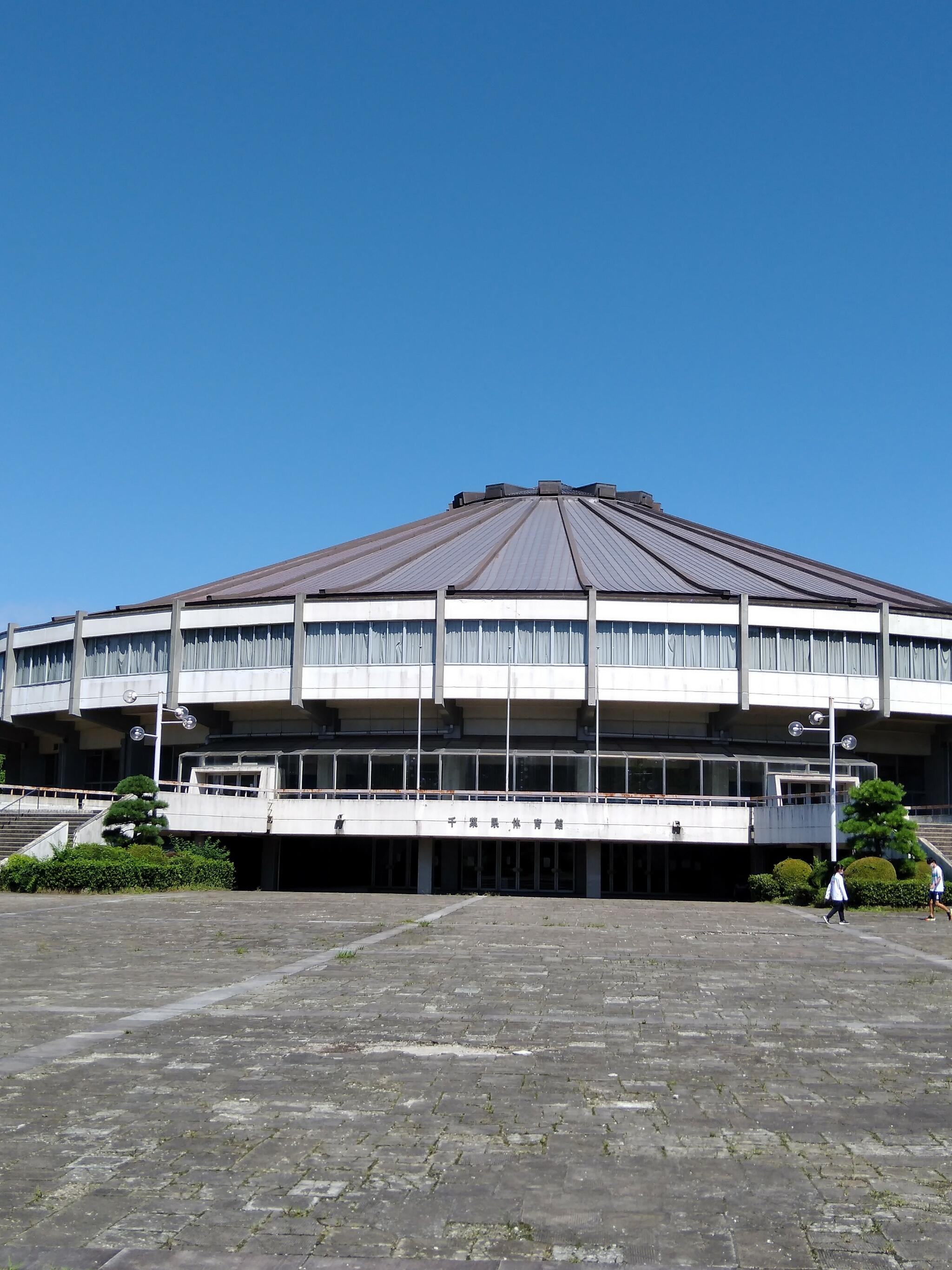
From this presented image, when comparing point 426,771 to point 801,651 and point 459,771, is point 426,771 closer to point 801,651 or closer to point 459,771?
point 459,771

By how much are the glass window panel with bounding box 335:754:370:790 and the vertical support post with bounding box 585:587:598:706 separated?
423 inches

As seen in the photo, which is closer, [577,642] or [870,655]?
[577,642]

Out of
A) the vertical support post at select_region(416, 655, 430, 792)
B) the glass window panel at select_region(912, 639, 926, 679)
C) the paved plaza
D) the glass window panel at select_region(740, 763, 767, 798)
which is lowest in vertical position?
the paved plaza

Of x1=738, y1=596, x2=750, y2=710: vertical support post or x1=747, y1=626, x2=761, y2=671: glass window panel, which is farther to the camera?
x1=747, y1=626, x2=761, y2=671: glass window panel

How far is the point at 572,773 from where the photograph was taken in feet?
193

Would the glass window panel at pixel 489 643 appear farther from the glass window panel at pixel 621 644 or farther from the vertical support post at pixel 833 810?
the vertical support post at pixel 833 810

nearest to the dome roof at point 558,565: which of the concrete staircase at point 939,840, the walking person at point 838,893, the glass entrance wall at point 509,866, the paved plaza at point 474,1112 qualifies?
the glass entrance wall at point 509,866

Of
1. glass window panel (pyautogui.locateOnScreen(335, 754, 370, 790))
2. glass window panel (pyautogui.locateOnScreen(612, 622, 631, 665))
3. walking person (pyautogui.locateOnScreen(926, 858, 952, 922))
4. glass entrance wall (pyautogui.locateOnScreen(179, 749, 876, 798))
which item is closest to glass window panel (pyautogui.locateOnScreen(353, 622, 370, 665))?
glass entrance wall (pyautogui.locateOnScreen(179, 749, 876, 798))

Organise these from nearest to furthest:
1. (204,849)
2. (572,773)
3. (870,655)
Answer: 1. (204,849)
2. (572,773)
3. (870,655)

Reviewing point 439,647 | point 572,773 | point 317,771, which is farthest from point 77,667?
point 572,773

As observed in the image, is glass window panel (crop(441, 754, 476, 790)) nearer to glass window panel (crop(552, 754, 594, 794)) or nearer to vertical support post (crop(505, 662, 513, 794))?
vertical support post (crop(505, 662, 513, 794))

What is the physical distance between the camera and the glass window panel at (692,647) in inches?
2372

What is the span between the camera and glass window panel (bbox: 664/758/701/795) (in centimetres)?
5812

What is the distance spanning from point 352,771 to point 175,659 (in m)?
11.4
